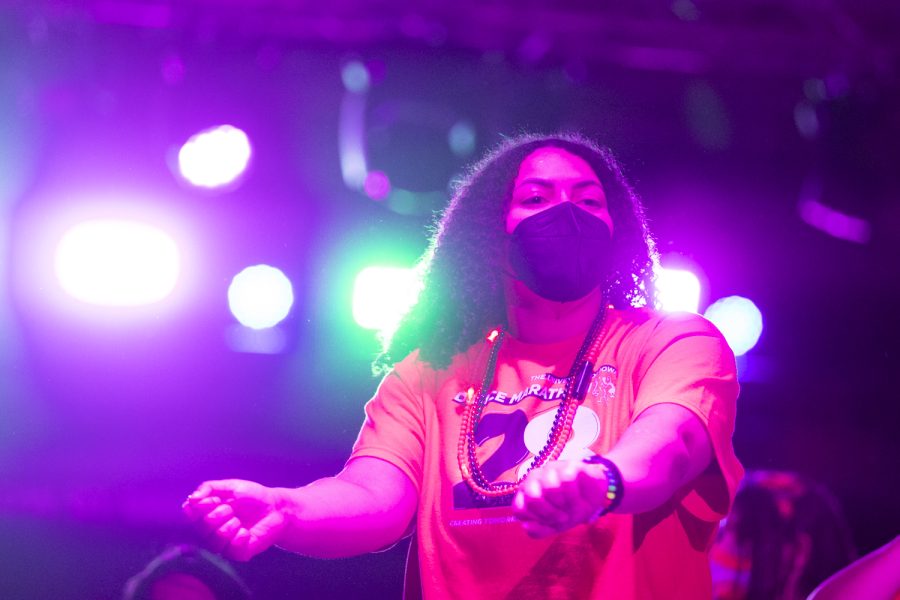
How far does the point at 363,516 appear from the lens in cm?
193

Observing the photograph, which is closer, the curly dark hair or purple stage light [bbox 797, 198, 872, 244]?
the curly dark hair

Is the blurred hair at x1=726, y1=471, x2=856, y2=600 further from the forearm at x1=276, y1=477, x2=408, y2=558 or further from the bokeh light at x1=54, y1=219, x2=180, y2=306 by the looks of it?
the bokeh light at x1=54, y1=219, x2=180, y2=306

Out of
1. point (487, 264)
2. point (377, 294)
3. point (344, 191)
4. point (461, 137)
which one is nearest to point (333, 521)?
point (487, 264)

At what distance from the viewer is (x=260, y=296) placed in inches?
187

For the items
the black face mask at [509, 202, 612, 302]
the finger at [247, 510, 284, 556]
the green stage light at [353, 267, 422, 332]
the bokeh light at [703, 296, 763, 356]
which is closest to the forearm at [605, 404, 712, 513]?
the black face mask at [509, 202, 612, 302]

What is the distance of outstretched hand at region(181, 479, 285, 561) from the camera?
1.65m

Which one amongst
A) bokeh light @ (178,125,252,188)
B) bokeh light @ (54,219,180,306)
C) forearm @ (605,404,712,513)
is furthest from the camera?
bokeh light @ (178,125,252,188)

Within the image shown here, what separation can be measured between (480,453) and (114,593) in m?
2.40

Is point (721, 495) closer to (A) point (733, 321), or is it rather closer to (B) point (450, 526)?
(B) point (450, 526)

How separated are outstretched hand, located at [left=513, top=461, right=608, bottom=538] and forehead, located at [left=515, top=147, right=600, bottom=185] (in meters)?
1.12

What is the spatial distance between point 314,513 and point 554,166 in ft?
3.76

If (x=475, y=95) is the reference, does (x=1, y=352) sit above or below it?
below

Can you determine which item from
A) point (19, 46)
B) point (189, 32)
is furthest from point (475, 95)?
point (19, 46)

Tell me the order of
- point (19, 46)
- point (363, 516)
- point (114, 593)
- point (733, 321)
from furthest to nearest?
point (733, 321) → point (19, 46) → point (114, 593) → point (363, 516)
